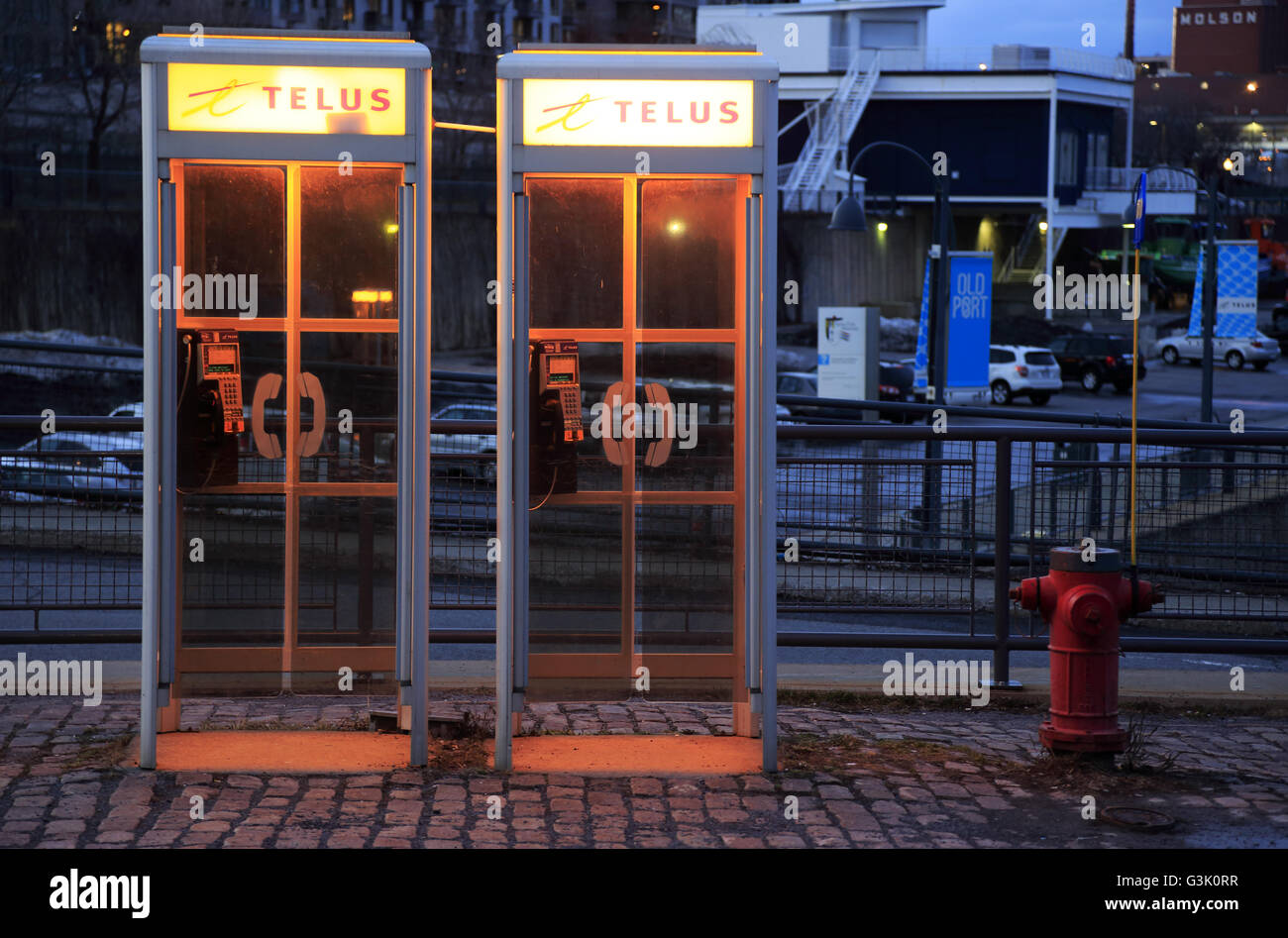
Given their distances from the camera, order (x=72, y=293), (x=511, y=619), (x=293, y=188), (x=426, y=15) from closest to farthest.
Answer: (x=511, y=619) < (x=293, y=188) < (x=72, y=293) < (x=426, y=15)

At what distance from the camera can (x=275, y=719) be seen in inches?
287

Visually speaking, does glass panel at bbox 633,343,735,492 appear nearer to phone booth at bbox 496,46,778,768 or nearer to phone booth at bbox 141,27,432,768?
phone booth at bbox 496,46,778,768

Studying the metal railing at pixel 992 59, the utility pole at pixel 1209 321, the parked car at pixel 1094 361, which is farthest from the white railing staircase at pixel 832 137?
the utility pole at pixel 1209 321

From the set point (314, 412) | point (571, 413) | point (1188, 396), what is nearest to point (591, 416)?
point (571, 413)

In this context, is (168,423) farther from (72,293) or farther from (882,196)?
(882,196)

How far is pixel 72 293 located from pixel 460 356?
1107cm

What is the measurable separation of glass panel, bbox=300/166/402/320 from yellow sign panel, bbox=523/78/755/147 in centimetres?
97

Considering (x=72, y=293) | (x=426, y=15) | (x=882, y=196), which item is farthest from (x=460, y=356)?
(x=882, y=196)

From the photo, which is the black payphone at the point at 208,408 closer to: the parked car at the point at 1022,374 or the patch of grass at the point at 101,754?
the patch of grass at the point at 101,754

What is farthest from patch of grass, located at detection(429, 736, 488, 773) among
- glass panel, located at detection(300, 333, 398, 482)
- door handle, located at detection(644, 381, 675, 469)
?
door handle, located at detection(644, 381, 675, 469)

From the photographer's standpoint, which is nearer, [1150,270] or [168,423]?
[168,423]

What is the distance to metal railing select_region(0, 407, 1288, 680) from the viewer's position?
8281 millimetres

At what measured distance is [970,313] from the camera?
2477 cm

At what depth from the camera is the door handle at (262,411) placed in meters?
7.08
